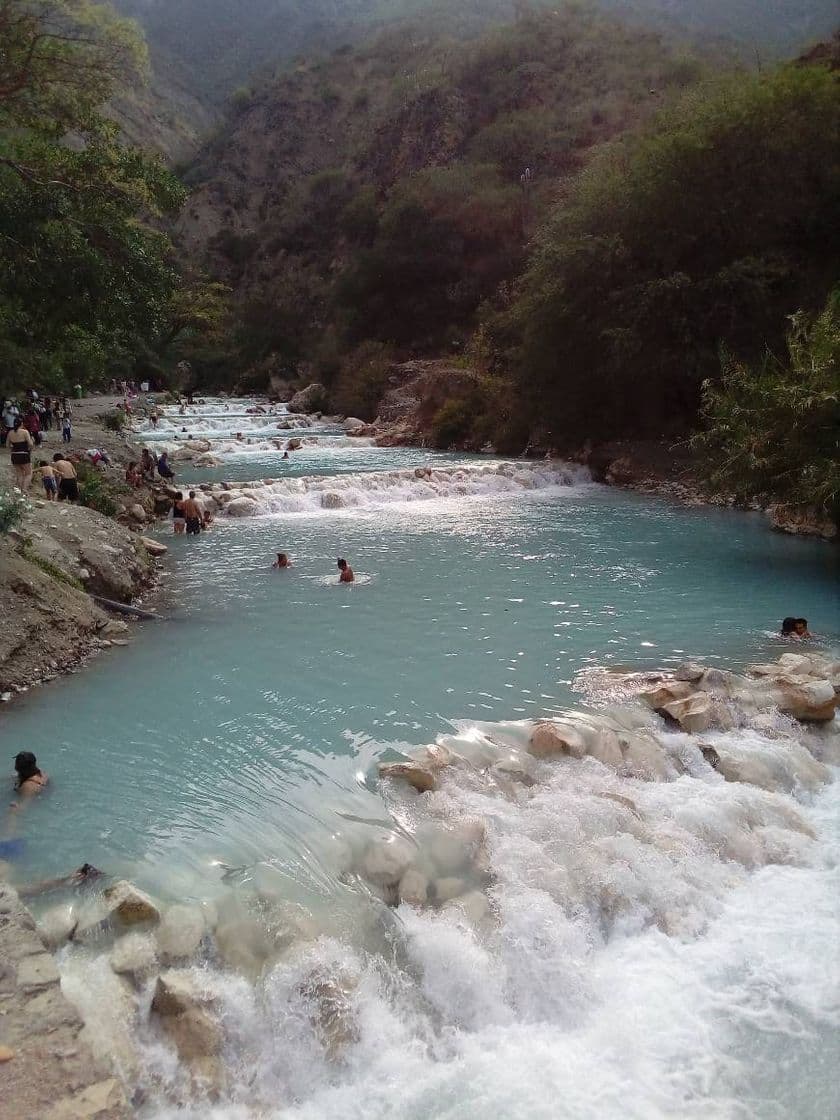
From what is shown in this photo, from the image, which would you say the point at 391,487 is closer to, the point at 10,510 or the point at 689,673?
the point at 10,510

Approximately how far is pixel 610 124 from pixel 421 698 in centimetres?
4545

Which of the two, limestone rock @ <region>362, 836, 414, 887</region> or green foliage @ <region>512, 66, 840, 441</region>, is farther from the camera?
green foliage @ <region>512, 66, 840, 441</region>

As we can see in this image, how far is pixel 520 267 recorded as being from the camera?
40.7m

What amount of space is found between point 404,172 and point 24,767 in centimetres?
5537

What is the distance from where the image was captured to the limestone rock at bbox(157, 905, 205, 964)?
4434 millimetres

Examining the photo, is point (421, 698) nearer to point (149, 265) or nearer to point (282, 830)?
point (282, 830)

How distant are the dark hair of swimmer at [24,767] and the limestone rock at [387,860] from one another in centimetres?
259

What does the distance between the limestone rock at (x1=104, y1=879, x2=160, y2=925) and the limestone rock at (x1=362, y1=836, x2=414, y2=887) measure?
1.31 m

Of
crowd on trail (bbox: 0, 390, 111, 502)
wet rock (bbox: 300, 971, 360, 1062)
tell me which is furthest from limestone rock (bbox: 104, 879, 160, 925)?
crowd on trail (bbox: 0, 390, 111, 502)

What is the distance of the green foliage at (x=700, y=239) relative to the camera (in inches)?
773

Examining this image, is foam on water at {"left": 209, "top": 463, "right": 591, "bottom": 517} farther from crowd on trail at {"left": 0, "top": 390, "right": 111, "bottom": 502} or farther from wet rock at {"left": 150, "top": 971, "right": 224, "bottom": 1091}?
wet rock at {"left": 150, "top": 971, "right": 224, "bottom": 1091}

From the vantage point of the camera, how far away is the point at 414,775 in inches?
243

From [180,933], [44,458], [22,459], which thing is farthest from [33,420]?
[180,933]

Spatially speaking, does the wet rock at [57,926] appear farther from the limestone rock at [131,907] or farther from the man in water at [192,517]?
the man in water at [192,517]
